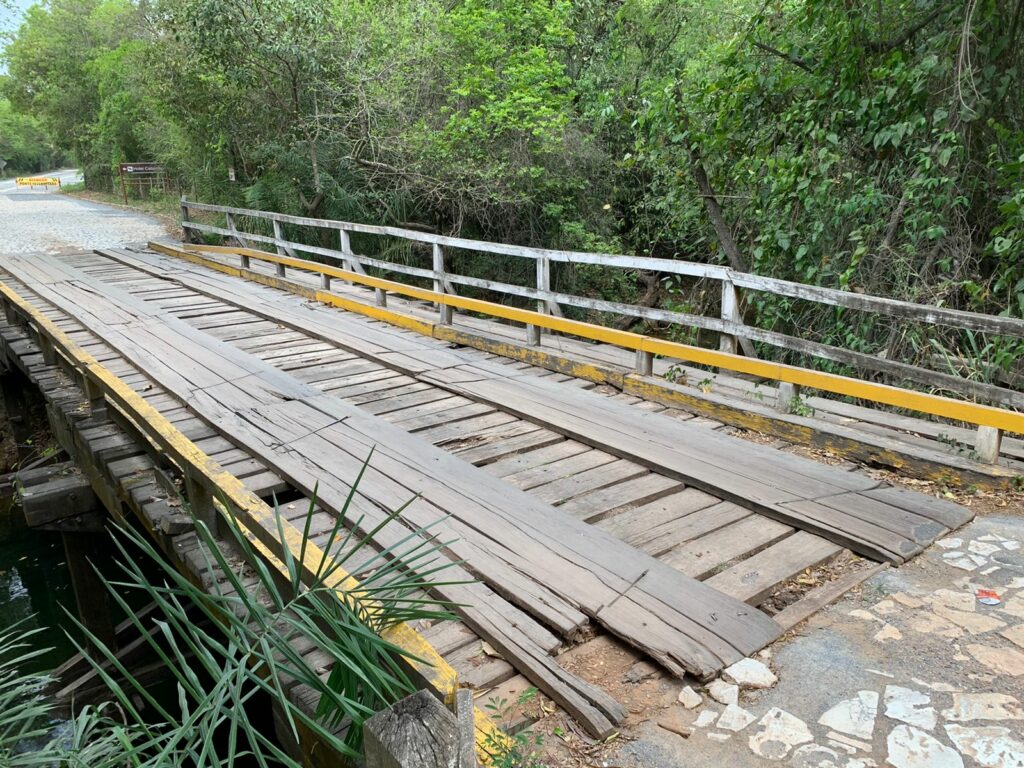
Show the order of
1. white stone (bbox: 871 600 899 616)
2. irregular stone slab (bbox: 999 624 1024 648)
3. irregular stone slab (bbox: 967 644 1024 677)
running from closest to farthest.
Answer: irregular stone slab (bbox: 967 644 1024 677) < irregular stone slab (bbox: 999 624 1024 648) < white stone (bbox: 871 600 899 616)

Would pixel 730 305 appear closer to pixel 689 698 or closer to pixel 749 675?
pixel 749 675

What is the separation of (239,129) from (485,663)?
18020 millimetres

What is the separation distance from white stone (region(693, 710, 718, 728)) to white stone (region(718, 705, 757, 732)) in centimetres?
2

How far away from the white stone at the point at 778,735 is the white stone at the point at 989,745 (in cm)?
47

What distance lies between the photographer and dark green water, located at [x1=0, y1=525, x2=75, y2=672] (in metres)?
8.83

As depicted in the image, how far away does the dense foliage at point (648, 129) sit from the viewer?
702 cm

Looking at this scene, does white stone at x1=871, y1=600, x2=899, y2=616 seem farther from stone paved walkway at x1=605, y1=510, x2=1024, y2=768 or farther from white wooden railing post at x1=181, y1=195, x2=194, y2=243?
white wooden railing post at x1=181, y1=195, x2=194, y2=243

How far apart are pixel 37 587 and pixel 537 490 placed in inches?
318

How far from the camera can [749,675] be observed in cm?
300

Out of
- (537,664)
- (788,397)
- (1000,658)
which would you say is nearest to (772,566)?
(1000,658)

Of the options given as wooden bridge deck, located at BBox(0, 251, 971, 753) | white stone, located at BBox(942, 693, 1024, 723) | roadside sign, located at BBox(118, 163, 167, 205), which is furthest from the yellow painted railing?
roadside sign, located at BBox(118, 163, 167, 205)

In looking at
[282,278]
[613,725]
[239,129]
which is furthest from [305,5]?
[613,725]

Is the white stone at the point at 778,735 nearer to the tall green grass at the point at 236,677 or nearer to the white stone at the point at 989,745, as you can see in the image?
the white stone at the point at 989,745

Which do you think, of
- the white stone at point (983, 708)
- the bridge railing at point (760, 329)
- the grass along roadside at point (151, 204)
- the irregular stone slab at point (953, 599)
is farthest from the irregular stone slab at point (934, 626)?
the grass along roadside at point (151, 204)
